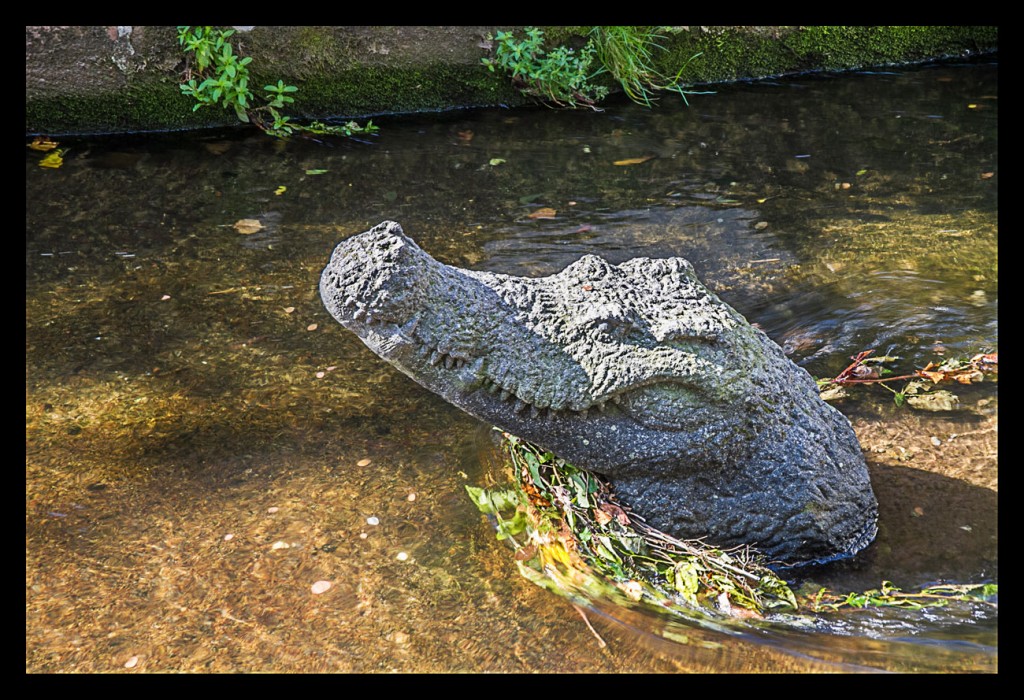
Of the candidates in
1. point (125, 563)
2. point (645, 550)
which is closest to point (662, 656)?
point (645, 550)

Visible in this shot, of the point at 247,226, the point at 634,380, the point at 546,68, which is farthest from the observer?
the point at 546,68

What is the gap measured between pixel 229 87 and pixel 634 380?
4.88m

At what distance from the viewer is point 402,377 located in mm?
4133

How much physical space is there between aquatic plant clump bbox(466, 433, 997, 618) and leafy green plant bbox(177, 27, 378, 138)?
13.6 feet

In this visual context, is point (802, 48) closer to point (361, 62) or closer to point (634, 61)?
point (634, 61)

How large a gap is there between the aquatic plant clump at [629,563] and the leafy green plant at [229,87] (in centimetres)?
415

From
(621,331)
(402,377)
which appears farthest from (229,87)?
(621,331)

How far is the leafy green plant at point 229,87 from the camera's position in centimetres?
652

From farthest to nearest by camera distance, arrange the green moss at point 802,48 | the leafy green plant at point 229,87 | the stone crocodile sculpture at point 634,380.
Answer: the green moss at point 802,48, the leafy green plant at point 229,87, the stone crocodile sculpture at point 634,380


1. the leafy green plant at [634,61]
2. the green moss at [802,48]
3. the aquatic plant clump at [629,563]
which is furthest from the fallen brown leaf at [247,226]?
the green moss at [802,48]

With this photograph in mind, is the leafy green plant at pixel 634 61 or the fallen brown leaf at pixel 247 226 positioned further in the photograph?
the leafy green plant at pixel 634 61

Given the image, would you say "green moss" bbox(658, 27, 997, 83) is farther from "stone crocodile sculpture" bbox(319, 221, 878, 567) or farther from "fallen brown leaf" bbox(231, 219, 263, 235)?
"stone crocodile sculpture" bbox(319, 221, 878, 567)

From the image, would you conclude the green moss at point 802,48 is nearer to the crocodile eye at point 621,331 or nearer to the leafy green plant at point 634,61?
the leafy green plant at point 634,61
